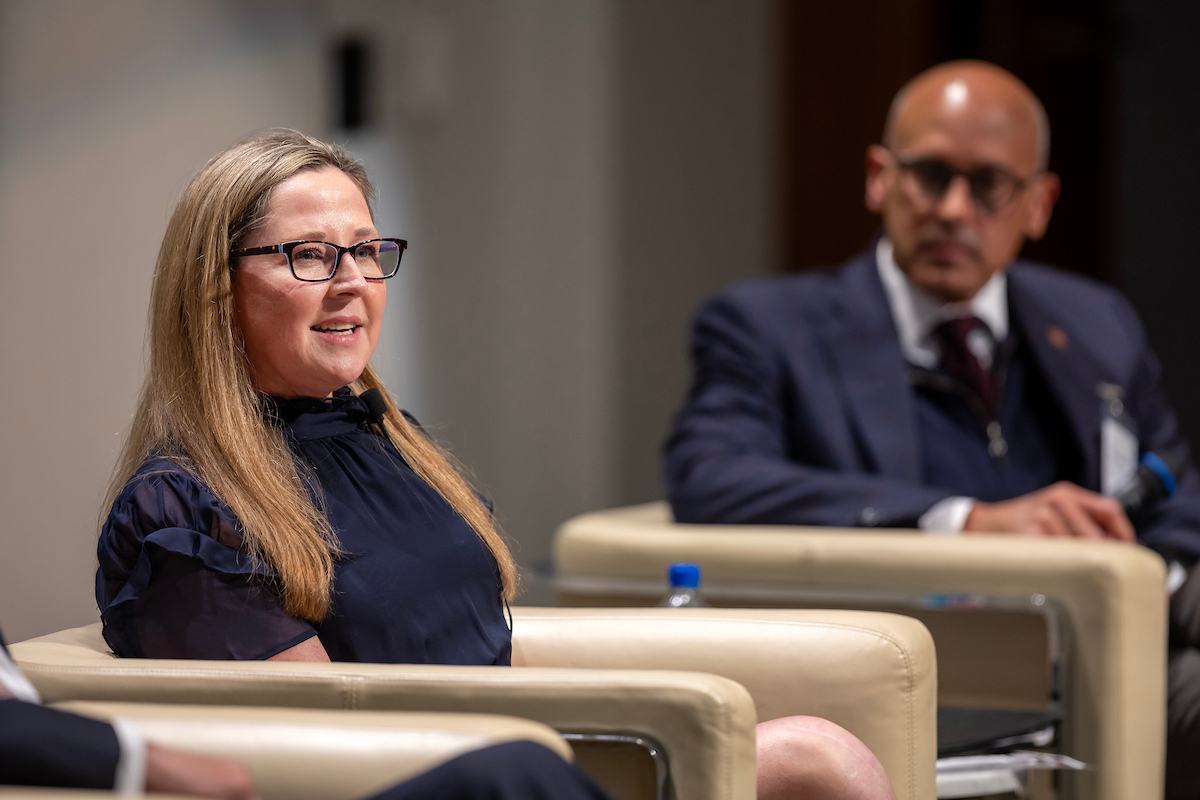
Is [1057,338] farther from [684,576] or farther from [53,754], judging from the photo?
[53,754]

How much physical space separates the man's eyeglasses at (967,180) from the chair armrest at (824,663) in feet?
5.01

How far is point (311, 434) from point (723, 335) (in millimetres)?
1596

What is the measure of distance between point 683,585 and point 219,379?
1.02m

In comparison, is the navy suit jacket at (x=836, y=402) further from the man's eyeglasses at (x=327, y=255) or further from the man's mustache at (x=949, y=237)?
the man's eyeglasses at (x=327, y=255)

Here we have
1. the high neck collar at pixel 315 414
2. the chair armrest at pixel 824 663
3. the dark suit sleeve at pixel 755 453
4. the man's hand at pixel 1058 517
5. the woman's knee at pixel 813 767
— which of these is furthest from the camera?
the dark suit sleeve at pixel 755 453

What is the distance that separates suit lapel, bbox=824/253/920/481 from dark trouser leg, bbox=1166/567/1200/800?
57cm

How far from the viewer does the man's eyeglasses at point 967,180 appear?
368cm

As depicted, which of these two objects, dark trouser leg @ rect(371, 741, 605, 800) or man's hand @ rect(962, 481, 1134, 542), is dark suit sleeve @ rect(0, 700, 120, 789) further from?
man's hand @ rect(962, 481, 1134, 542)

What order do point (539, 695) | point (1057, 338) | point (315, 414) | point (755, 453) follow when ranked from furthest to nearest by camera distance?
point (1057, 338) < point (755, 453) < point (315, 414) < point (539, 695)

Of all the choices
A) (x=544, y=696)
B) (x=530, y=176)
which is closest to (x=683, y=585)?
(x=544, y=696)

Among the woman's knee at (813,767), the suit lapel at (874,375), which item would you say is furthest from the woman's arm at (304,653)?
the suit lapel at (874,375)

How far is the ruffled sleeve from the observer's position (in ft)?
6.48

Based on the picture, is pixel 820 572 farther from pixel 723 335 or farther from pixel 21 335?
pixel 21 335

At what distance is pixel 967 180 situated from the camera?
3682mm
